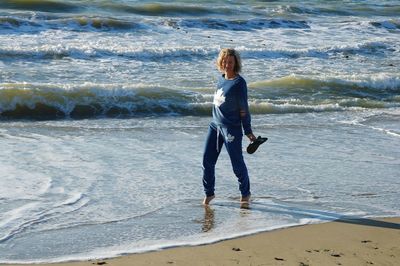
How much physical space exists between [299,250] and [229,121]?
1406mm

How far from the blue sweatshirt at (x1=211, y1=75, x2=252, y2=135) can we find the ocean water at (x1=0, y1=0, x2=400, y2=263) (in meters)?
0.77

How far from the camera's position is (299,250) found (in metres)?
5.86

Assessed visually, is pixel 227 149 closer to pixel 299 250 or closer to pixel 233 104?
pixel 233 104

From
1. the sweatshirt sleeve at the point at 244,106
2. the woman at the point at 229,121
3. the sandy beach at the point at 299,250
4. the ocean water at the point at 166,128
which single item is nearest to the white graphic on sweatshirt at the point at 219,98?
the woman at the point at 229,121

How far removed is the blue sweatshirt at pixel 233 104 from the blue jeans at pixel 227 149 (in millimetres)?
77

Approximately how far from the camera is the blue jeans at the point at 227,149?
22.4ft

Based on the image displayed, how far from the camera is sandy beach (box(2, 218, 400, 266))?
5.55m

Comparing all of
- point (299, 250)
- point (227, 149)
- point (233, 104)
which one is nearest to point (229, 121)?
point (233, 104)

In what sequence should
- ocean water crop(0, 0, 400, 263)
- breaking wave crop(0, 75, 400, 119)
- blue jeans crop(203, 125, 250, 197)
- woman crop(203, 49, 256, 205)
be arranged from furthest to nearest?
breaking wave crop(0, 75, 400, 119) → blue jeans crop(203, 125, 250, 197) → woman crop(203, 49, 256, 205) → ocean water crop(0, 0, 400, 263)

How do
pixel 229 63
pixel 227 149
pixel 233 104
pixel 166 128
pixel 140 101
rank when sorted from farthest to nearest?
pixel 140 101 < pixel 166 128 < pixel 227 149 < pixel 233 104 < pixel 229 63

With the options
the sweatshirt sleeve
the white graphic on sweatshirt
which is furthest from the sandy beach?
the white graphic on sweatshirt

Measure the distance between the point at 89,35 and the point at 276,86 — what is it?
302 inches

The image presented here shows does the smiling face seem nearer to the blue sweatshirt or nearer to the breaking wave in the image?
the blue sweatshirt

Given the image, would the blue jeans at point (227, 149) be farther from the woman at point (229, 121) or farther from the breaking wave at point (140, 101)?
the breaking wave at point (140, 101)
